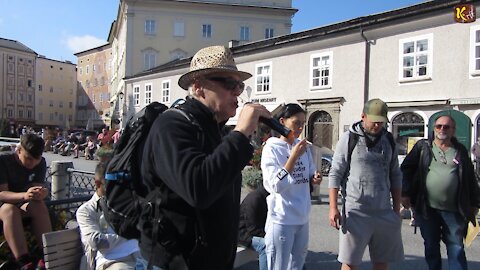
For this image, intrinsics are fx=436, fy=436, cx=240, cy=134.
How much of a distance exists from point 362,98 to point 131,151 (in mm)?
19305

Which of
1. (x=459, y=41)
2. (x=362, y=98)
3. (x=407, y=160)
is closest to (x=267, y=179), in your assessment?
(x=407, y=160)

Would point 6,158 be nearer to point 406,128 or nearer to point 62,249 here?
point 62,249

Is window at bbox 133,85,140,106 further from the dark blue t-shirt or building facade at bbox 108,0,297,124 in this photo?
the dark blue t-shirt

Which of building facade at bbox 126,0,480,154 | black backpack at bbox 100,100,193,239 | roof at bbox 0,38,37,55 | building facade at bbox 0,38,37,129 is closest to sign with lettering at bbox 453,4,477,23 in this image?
building facade at bbox 126,0,480,154

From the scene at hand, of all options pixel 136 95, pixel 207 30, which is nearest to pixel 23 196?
pixel 136 95

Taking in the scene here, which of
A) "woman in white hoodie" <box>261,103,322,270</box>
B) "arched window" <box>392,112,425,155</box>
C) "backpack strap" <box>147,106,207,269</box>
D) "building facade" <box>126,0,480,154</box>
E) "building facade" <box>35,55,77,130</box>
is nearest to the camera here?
"backpack strap" <box>147,106,207,269</box>

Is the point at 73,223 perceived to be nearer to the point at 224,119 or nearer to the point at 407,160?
the point at 407,160

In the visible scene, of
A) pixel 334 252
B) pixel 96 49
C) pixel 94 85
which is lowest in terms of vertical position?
pixel 334 252

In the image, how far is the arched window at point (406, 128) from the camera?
18.0 meters

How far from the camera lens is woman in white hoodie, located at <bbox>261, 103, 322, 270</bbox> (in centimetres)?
370

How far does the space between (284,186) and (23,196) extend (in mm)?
2440

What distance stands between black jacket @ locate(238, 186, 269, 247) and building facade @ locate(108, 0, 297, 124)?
124 ft

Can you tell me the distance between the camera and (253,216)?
4598 millimetres

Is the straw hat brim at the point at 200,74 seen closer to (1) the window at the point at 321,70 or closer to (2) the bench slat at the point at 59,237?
(2) the bench slat at the point at 59,237
